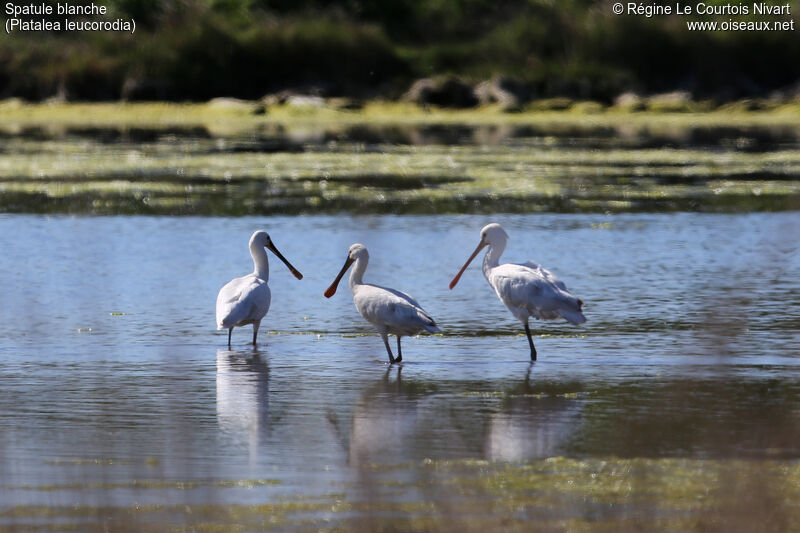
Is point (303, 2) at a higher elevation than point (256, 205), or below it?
higher

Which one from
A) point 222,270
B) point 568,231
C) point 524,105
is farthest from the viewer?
point 524,105

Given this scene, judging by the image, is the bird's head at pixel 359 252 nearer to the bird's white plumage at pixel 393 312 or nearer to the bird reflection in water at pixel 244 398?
the bird's white plumage at pixel 393 312

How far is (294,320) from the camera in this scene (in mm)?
11289

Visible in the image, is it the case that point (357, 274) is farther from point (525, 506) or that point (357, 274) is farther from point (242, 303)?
point (525, 506)

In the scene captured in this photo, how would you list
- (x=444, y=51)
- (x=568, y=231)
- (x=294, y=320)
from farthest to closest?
(x=444, y=51) < (x=568, y=231) < (x=294, y=320)

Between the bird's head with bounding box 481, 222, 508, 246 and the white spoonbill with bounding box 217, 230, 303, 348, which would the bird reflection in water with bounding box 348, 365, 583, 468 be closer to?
the white spoonbill with bounding box 217, 230, 303, 348

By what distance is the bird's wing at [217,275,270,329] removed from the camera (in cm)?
974

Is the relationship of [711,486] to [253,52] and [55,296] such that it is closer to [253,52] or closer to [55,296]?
[55,296]

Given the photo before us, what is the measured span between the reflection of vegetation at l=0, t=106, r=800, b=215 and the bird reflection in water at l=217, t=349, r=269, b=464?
9.57 meters

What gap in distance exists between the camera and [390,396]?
8516 mm

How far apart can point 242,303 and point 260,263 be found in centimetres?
116

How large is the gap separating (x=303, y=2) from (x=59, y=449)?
46.4m

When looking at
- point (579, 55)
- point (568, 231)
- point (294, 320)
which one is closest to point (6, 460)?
point (294, 320)

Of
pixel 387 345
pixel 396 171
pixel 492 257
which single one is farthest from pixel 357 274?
pixel 396 171
